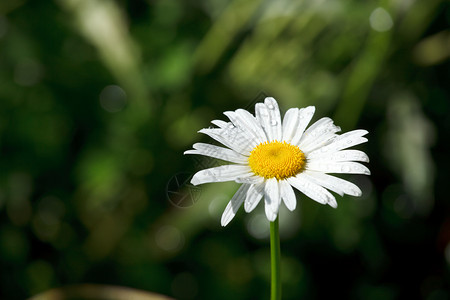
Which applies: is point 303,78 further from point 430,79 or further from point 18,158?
point 18,158

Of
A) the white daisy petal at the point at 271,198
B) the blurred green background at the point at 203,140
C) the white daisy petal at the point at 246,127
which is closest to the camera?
the white daisy petal at the point at 271,198

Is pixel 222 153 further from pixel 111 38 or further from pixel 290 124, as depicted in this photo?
pixel 111 38

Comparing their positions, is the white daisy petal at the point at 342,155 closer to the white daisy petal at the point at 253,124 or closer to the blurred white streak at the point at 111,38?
the white daisy petal at the point at 253,124

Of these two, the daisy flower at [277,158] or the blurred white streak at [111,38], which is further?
the blurred white streak at [111,38]

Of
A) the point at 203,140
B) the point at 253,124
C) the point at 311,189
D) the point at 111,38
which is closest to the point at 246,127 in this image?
the point at 253,124

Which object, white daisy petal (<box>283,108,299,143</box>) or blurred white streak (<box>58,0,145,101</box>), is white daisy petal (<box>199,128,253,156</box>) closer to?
white daisy petal (<box>283,108,299,143</box>)

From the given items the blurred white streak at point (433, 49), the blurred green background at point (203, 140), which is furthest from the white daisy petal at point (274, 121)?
the blurred white streak at point (433, 49)

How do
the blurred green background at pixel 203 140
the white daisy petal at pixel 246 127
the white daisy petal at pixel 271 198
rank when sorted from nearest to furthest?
the white daisy petal at pixel 271 198 → the white daisy petal at pixel 246 127 → the blurred green background at pixel 203 140

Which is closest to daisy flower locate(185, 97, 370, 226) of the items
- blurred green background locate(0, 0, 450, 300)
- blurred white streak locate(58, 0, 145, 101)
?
blurred green background locate(0, 0, 450, 300)

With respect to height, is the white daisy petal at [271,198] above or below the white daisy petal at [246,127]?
below
